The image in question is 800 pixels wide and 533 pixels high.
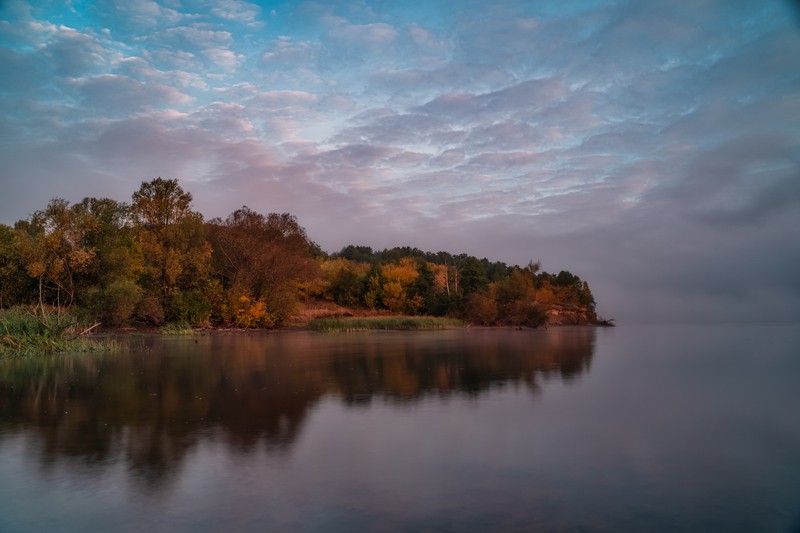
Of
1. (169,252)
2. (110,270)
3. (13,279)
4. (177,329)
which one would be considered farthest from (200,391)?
(13,279)

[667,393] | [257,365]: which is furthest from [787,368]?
[257,365]

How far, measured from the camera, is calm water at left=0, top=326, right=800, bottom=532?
14.8ft

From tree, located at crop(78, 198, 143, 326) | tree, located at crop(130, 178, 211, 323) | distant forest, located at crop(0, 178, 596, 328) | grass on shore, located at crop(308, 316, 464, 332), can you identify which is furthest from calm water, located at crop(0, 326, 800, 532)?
grass on shore, located at crop(308, 316, 464, 332)

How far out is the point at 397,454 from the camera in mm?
6398

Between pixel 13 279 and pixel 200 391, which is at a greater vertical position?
pixel 13 279

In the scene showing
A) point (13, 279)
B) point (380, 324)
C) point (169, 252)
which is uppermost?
point (169, 252)

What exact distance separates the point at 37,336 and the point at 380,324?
32640 mm

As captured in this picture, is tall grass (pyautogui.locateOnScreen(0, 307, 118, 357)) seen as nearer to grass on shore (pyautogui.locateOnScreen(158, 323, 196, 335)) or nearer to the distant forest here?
the distant forest

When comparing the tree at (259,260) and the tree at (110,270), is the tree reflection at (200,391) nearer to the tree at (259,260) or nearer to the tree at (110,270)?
the tree at (110,270)

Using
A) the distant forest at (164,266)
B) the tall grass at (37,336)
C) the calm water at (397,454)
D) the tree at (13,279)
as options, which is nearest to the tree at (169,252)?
the distant forest at (164,266)

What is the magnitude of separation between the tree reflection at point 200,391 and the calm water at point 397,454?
0.06m

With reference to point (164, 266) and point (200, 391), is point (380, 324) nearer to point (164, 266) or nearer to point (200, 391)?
point (164, 266)

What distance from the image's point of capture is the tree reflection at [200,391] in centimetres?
684

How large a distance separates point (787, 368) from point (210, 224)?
3917cm
